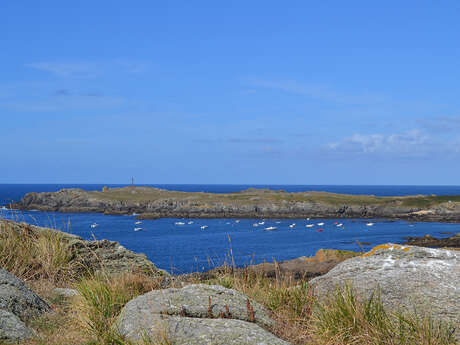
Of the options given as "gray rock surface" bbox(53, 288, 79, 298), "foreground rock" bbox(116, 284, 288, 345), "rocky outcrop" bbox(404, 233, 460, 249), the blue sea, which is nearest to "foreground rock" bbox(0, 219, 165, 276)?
"gray rock surface" bbox(53, 288, 79, 298)

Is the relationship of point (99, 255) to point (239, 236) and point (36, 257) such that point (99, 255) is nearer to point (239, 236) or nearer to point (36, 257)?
point (36, 257)

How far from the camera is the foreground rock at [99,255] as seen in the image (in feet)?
32.3

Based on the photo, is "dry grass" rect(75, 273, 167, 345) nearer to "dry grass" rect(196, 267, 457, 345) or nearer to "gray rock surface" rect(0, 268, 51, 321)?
"gray rock surface" rect(0, 268, 51, 321)

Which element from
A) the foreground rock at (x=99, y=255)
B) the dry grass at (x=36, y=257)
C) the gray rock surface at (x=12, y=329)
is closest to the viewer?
the gray rock surface at (x=12, y=329)

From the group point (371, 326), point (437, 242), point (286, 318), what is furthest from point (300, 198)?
point (371, 326)

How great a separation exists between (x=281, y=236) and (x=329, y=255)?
43.6 metres

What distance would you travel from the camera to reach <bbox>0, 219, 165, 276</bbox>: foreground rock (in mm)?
9859

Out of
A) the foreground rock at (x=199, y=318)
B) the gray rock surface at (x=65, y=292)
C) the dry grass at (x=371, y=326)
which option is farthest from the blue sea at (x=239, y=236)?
the dry grass at (x=371, y=326)

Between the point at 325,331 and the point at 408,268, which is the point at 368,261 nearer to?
the point at 408,268

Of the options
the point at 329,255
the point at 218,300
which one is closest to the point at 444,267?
the point at 218,300

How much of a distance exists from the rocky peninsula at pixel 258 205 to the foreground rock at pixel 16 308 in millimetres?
89001

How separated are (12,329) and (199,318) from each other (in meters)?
2.38

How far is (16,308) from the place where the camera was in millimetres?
6410

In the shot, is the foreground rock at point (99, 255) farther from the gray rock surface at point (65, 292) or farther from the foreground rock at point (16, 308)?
the foreground rock at point (16, 308)
